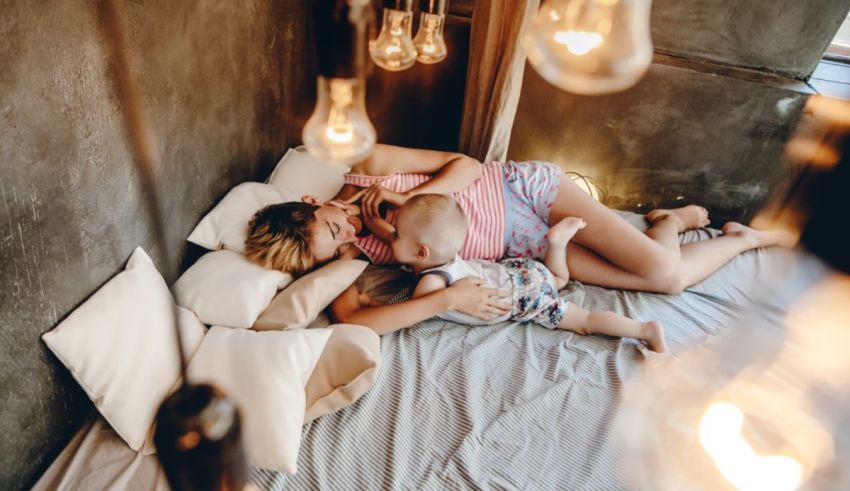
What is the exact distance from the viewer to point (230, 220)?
1986 mm

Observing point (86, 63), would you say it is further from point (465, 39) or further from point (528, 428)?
point (465, 39)

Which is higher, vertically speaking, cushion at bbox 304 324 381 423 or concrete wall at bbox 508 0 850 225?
concrete wall at bbox 508 0 850 225

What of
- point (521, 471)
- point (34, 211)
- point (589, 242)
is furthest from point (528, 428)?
point (34, 211)

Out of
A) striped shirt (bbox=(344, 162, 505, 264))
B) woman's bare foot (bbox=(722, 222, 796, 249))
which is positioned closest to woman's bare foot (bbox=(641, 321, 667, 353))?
striped shirt (bbox=(344, 162, 505, 264))

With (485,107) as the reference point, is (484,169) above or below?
below

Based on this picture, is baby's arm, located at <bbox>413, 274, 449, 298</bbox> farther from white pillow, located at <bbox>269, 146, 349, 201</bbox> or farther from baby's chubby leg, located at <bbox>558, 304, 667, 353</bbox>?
white pillow, located at <bbox>269, 146, 349, 201</bbox>

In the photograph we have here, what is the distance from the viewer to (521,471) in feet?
4.62

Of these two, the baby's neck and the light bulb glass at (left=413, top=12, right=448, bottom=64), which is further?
the baby's neck

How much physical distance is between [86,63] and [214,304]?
80cm

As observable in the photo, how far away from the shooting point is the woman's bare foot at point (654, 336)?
184 cm

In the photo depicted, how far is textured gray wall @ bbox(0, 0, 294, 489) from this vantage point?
1.10m

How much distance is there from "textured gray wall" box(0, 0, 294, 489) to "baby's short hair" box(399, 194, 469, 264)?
0.87 m

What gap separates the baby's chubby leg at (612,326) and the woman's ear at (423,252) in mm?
606

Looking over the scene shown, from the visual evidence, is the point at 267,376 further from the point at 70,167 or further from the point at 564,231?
the point at 564,231
